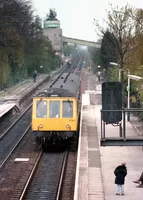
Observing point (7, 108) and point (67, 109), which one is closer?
point (67, 109)

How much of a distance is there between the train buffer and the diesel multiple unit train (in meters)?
9.35

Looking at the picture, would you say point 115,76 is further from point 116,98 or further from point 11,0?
point 116,98

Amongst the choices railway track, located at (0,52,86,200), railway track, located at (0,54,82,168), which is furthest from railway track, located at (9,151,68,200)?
railway track, located at (0,54,82,168)

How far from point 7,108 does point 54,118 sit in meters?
13.9

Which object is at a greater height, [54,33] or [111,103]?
[54,33]

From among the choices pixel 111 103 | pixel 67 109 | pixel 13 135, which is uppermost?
pixel 111 103

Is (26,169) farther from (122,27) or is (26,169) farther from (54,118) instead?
(122,27)

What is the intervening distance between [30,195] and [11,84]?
148 feet

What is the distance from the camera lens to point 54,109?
24.2 m

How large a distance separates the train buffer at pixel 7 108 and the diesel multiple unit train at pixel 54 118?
30.7 feet

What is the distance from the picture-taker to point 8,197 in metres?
16.7

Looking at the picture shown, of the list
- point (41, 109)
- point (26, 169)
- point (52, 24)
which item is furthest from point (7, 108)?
point (52, 24)

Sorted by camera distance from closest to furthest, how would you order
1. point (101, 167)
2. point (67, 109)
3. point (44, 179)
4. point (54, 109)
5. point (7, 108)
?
1. point (44, 179)
2. point (101, 167)
3. point (54, 109)
4. point (67, 109)
5. point (7, 108)

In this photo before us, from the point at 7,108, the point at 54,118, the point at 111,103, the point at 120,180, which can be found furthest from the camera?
the point at 7,108
